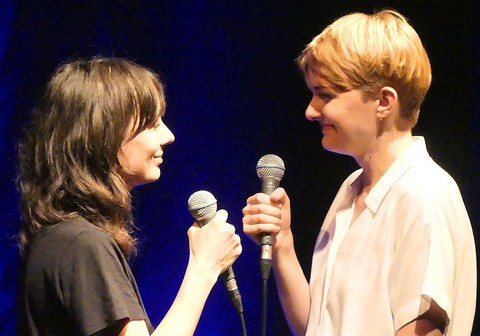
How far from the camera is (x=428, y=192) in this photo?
1593mm

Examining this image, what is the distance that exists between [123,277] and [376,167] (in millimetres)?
621

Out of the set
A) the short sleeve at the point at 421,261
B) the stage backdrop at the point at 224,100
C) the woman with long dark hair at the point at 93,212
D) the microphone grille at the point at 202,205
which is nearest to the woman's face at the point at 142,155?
the woman with long dark hair at the point at 93,212

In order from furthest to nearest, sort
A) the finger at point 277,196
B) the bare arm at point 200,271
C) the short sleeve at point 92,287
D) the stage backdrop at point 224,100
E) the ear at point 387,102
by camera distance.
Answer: the stage backdrop at point 224,100, the finger at point 277,196, the ear at point 387,102, the bare arm at point 200,271, the short sleeve at point 92,287

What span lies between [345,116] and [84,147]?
56cm

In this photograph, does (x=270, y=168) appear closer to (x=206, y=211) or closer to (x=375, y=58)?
(x=206, y=211)

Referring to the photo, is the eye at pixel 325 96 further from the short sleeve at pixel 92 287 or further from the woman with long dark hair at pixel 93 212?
the short sleeve at pixel 92 287

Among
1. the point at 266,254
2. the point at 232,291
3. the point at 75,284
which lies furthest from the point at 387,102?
the point at 75,284

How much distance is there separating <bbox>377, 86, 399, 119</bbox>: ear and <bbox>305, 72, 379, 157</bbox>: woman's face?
1cm

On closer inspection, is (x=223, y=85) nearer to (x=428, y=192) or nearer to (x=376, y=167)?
(x=376, y=167)

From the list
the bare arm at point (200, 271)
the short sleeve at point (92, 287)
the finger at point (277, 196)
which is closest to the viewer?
the short sleeve at point (92, 287)

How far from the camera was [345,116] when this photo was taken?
68.7 inches

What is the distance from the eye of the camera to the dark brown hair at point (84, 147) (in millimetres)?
1614

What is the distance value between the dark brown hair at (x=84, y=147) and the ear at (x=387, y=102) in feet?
1.60

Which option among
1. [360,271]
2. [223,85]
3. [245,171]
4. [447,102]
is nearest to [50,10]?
[223,85]
